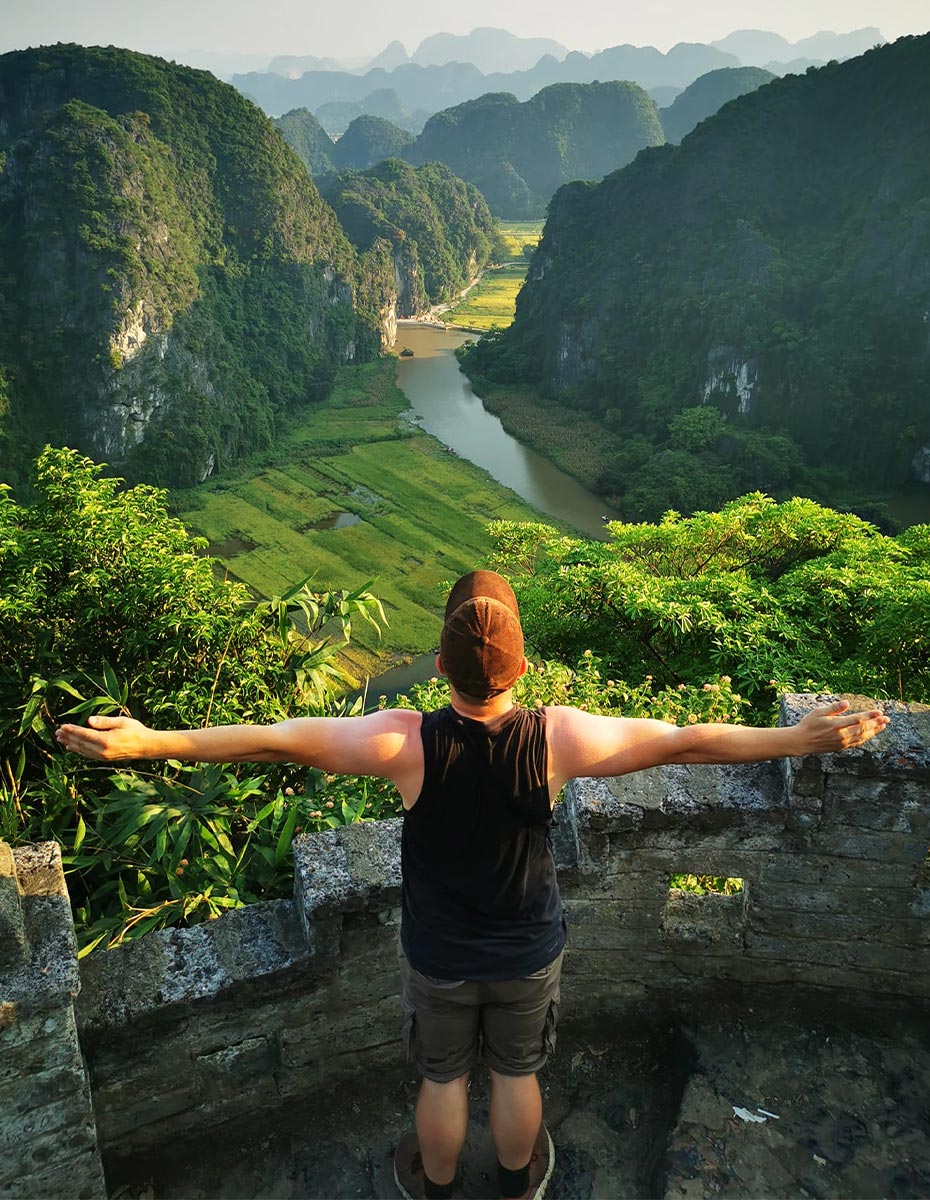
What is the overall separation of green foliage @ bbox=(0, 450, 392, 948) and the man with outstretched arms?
6.18 ft

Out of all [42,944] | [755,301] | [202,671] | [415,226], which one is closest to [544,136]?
[415,226]

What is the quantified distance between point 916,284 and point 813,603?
192ft

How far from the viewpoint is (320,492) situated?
5478 centimetres

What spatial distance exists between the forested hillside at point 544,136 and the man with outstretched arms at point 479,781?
7548 inches

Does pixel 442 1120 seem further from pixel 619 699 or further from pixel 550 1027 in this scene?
pixel 619 699

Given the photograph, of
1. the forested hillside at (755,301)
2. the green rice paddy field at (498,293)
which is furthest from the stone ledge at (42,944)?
the green rice paddy field at (498,293)

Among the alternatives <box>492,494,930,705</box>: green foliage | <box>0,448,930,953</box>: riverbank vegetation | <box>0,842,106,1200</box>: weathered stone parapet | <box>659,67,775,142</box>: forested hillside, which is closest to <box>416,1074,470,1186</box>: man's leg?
<box>0,842,106,1200</box>: weathered stone parapet

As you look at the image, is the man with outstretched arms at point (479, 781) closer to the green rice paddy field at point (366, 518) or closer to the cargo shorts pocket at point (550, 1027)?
the cargo shorts pocket at point (550, 1027)

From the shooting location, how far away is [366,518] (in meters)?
50.8

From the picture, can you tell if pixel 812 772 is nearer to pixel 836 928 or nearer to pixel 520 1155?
pixel 836 928

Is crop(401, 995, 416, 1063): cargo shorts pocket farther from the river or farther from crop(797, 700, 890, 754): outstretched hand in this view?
the river

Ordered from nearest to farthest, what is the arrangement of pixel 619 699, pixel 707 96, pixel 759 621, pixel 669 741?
pixel 669 741
pixel 619 699
pixel 759 621
pixel 707 96

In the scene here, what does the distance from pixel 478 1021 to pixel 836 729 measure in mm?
1390

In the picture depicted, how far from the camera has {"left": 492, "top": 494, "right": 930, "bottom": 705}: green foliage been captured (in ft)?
25.6
